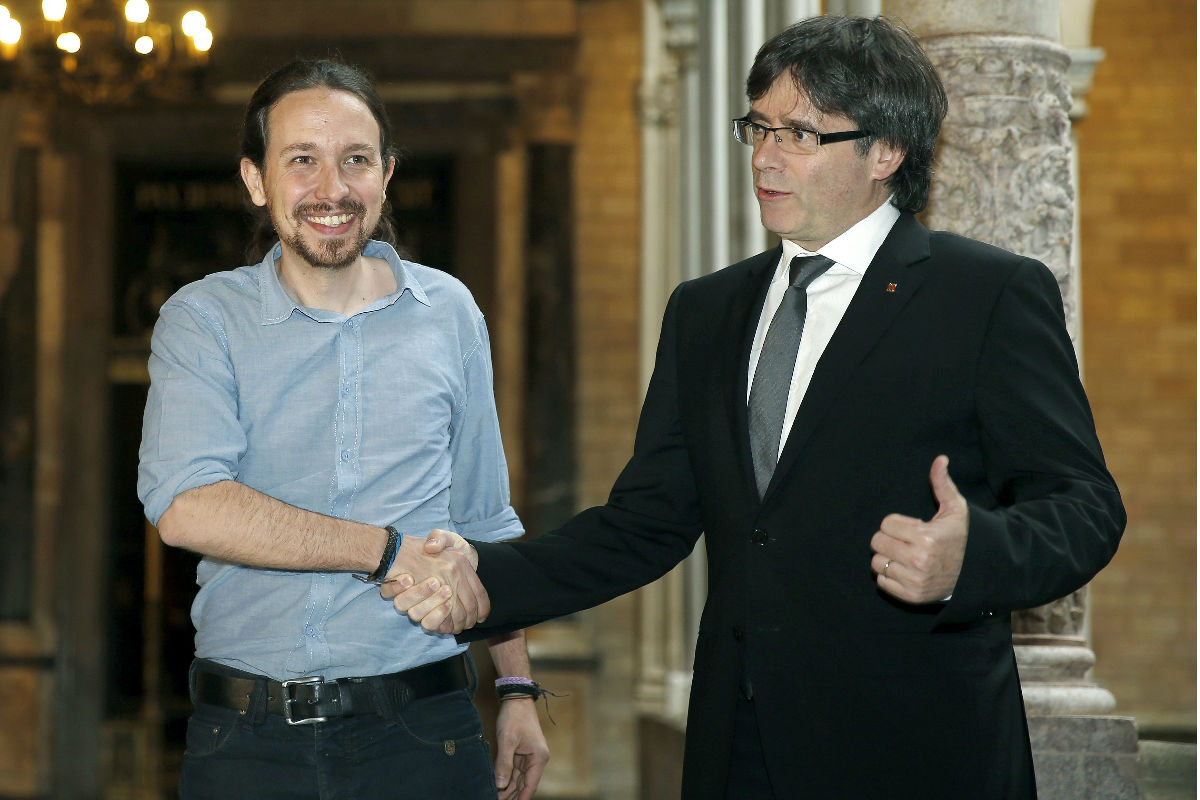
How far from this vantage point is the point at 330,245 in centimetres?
224

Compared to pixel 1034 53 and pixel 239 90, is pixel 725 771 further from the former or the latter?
pixel 239 90

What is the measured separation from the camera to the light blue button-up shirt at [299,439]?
83.4 inches

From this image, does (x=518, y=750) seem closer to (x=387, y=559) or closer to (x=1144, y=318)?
(x=387, y=559)

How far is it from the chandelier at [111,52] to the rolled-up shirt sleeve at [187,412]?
18.8 ft

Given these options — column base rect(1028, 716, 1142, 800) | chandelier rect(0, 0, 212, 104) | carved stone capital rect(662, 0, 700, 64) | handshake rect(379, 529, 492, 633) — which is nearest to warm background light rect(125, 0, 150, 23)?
chandelier rect(0, 0, 212, 104)

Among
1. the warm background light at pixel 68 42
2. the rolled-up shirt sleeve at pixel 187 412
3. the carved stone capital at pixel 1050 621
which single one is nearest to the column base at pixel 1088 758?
the carved stone capital at pixel 1050 621

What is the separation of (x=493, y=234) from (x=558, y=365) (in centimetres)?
99

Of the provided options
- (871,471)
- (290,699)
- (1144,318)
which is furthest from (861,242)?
(1144,318)

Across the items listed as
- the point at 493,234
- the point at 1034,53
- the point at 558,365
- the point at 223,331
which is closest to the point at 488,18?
the point at 493,234

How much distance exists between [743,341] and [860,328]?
213mm

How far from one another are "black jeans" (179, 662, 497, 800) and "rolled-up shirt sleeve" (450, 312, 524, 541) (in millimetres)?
380

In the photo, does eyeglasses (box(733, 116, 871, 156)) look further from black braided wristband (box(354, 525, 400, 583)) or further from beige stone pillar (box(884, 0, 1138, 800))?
beige stone pillar (box(884, 0, 1138, 800))

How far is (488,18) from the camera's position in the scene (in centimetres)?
905

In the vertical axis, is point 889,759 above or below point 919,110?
below
